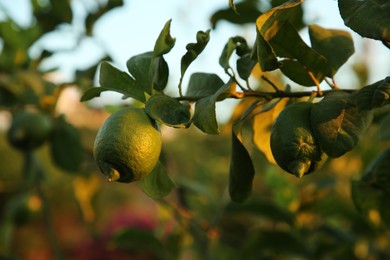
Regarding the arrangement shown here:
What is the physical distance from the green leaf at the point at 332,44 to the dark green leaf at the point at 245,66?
0.35 feet

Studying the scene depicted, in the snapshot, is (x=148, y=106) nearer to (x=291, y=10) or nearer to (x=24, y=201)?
(x=291, y=10)

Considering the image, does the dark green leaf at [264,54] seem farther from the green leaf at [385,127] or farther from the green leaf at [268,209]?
the green leaf at [268,209]

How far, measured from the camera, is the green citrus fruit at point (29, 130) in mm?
1207

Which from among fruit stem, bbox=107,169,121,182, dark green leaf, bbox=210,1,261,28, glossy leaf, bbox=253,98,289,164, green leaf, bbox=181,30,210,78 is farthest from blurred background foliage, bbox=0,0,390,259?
fruit stem, bbox=107,169,121,182

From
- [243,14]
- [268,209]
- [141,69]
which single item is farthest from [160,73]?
[268,209]

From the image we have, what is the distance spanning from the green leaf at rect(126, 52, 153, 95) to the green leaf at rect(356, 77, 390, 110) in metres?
0.23

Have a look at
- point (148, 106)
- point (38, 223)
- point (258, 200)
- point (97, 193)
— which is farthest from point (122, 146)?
point (38, 223)

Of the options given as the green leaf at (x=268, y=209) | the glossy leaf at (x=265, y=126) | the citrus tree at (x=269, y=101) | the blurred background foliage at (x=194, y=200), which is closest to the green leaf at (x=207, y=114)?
the citrus tree at (x=269, y=101)

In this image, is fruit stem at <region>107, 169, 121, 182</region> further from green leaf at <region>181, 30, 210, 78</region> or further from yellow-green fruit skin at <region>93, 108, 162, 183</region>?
green leaf at <region>181, 30, 210, 78</region>

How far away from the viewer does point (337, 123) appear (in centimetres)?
53

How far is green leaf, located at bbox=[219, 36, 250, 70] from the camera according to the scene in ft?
2.07

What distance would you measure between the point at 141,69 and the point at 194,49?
0.23ft

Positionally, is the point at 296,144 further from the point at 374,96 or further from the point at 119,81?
the point at 119,81

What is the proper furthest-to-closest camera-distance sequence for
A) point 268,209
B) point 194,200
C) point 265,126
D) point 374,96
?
point 194,200, point 268,209, point 265,126, point 374,96
